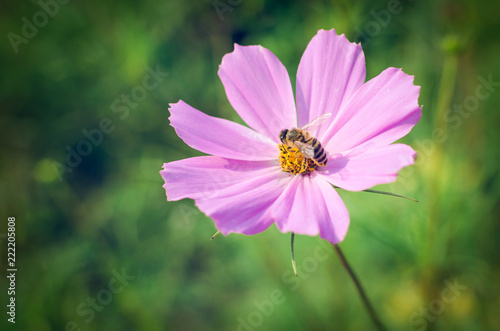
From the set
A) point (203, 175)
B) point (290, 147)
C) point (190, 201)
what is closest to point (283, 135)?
point (290, 147)

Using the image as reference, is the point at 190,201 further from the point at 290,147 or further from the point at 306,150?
the point at 306,150

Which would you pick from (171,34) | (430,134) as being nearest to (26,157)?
(171,34)

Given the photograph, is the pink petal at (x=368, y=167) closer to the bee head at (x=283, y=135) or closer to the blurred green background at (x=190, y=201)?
the bee head at (x=283, y=135)

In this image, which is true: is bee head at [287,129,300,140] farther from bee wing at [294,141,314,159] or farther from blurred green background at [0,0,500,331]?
blurred green background at [0,0,500,331]

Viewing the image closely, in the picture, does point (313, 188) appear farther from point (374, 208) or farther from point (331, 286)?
point (331, 286)

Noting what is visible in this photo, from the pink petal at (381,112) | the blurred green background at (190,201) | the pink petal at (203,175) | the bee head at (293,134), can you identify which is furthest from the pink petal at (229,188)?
the blurred green background at (190,201)

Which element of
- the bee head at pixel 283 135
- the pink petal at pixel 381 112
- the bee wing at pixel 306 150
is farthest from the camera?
the bee head at pixel 283 135

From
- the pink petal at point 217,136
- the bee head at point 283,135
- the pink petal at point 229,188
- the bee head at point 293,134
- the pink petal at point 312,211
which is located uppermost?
the pink petal at point 217,136
